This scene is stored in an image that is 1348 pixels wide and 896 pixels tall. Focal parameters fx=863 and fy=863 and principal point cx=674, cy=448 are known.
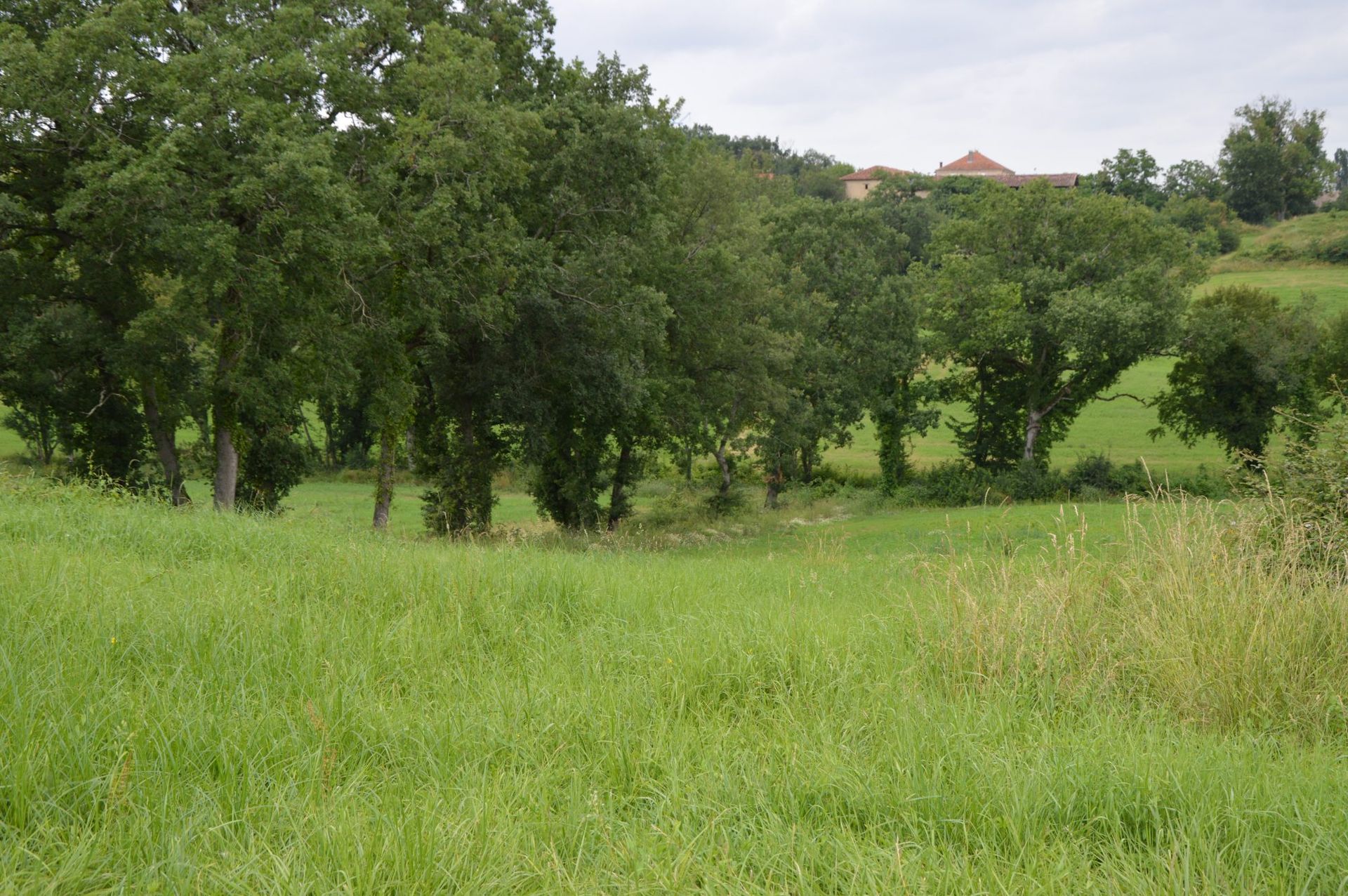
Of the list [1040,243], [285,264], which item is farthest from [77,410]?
[1040,243]

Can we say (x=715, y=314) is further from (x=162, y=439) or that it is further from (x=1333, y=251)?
(x=1333, y=251)

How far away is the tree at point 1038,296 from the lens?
104ft

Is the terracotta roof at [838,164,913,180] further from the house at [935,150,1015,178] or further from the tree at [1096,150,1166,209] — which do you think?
the tree at [1096,150,1166,209]

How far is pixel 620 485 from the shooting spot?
26.9m

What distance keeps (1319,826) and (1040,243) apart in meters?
34.4

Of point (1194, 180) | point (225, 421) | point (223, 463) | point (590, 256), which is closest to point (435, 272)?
point (590, 256)

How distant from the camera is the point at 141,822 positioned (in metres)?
2.94

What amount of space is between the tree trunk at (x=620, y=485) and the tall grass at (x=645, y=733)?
20009 millimetres

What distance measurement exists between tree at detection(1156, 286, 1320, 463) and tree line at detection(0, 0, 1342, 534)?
1.72 meters

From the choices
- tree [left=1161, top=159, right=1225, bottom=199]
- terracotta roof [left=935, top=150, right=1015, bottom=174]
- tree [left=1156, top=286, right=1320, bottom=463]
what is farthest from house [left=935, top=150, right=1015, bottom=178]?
tree [left=1156, top=286, right=1320, bottom=463]

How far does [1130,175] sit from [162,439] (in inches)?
3181

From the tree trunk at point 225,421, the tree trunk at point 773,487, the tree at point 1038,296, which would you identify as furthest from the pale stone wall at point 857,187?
the tree trunk at point 225,421

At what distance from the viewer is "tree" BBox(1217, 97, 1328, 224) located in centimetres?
8175

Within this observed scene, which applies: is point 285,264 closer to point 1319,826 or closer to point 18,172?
point 18,172
